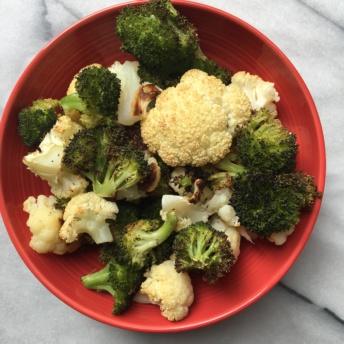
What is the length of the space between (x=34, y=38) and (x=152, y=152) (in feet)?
2.24

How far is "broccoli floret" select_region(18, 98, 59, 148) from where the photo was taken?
1.49 m

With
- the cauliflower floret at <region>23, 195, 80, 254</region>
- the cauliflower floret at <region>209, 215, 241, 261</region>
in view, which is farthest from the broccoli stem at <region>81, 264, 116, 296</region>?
the cauliflower floret at <region>209, 215, 241, 261</region>

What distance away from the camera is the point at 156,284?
146cm

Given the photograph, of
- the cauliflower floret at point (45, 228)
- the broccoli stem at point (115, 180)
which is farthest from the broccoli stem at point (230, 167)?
the cauliflower floret at point (45, 228)

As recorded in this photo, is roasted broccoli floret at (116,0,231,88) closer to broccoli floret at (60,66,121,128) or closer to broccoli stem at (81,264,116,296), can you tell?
broccoli floret at (60,66,121,128)

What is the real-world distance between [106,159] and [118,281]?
1.20 ft

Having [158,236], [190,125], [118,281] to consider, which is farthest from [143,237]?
[190,125]

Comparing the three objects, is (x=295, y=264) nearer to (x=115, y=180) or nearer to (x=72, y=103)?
(x=115, y=180)

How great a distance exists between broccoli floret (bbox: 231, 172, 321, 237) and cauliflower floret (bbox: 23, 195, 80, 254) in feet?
1.79

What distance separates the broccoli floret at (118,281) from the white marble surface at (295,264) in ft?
0.93

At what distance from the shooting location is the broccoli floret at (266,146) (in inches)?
55.1

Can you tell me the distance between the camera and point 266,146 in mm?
1398

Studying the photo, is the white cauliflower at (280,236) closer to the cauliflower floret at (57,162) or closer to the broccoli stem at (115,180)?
the broccoli stem at (115,180)

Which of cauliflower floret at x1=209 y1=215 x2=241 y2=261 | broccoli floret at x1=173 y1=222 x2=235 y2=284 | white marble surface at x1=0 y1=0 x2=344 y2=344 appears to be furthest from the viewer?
white marble surface at x1=0 y1=0 x2=344 y2=344
